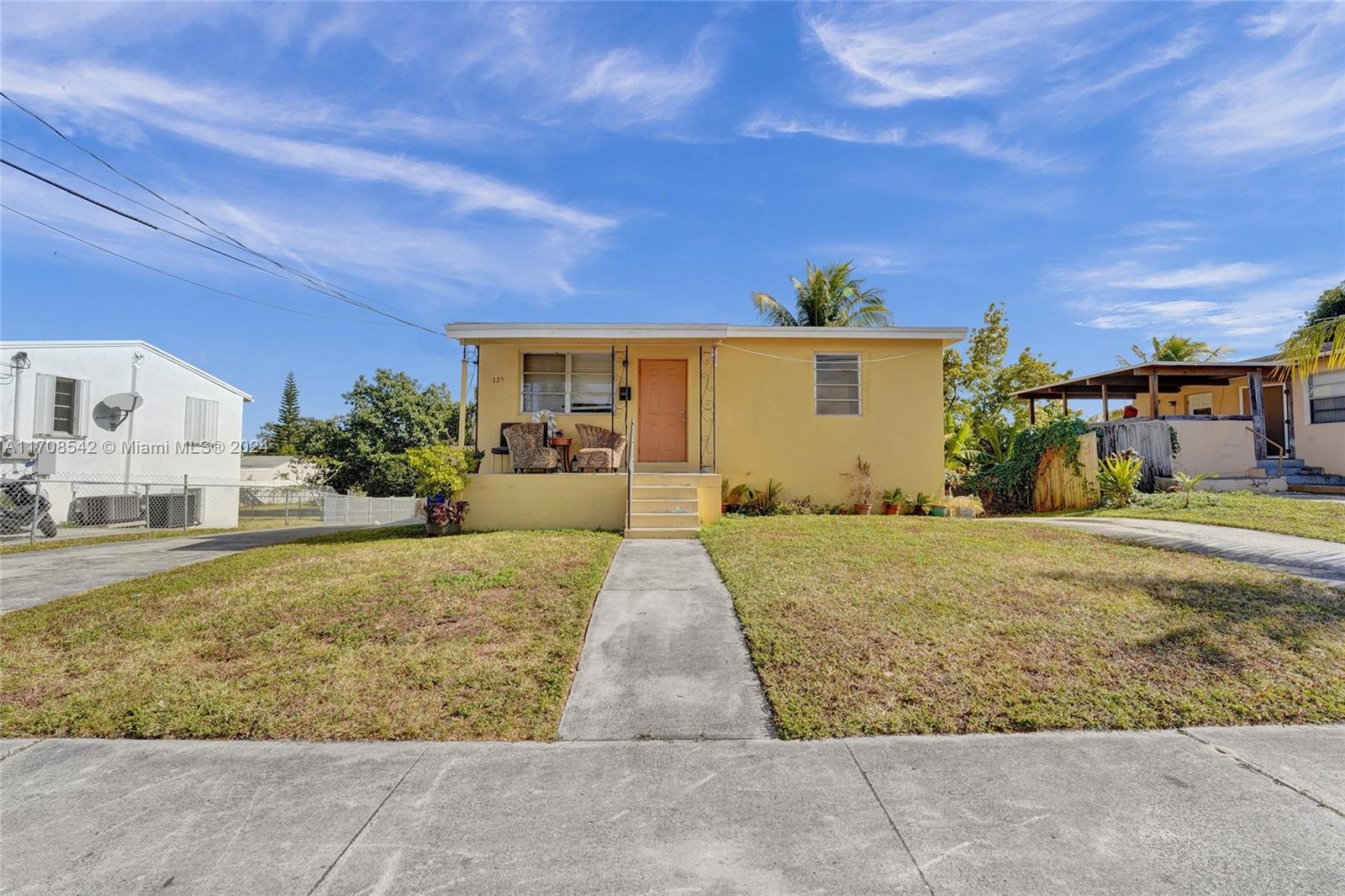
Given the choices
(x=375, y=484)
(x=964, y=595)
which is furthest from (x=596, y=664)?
(x=375, y=484)

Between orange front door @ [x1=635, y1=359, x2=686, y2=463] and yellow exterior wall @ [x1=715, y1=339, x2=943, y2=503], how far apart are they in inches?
30.5

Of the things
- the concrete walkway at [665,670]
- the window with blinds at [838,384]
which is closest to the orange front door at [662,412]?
the window with blinds at [838,384]

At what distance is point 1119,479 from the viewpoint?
12227 millimetres

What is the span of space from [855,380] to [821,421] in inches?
44.4

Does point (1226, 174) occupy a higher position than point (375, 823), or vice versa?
point (1226, 174)

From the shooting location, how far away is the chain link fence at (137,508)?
1238 cm

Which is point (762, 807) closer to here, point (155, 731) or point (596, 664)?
point (596, 664)

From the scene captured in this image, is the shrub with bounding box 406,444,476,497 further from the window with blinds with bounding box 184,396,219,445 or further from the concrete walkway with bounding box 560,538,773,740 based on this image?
the window with blinds with bounding box 184,396,219,445

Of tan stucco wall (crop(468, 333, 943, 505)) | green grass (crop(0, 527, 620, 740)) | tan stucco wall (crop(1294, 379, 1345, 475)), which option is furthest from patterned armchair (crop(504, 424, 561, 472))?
tan stucco wall (crop(1294, 379, 1345, 475))

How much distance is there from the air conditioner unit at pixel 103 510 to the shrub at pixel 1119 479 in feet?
76.1

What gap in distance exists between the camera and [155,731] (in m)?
3.36

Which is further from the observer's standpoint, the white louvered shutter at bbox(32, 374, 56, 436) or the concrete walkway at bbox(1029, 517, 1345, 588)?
the white louvered shutter at bbox(32, 374, 56, 436)

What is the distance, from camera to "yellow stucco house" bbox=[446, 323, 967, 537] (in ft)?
39.4

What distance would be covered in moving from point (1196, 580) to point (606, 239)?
45.4 ft
